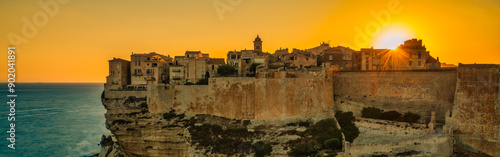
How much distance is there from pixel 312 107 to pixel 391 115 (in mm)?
7083

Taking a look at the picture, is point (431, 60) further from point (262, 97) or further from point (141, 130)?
point (141, 130)

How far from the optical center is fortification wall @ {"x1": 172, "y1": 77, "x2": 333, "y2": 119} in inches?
1273

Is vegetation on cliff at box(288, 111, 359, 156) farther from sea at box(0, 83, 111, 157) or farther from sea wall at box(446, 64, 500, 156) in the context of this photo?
sea at box(0, 83, 111, 157)

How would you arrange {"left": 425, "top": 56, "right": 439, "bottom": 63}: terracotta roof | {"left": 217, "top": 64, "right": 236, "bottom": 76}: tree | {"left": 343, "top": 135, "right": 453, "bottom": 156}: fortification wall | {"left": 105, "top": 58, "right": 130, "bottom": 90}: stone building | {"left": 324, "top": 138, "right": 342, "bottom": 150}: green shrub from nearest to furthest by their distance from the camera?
{"left": 343, "top": 135, "right": 453, "bottom": 156}: fortification wall
{"left": 324, "top": 138, "right": 342, "bottom": 150}: green shrub
{"left": 425, "top": 56, "right": 439, "bottom": 63}: terracotta roof
{"left": 217, "top": 64, "right": 236, "bottom": 76}: tree
{"left": 105, "top": 58, "right": 130, "bottom": 90}: stone building

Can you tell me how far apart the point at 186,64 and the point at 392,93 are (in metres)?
26.8

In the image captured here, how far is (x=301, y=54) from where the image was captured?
4156cm

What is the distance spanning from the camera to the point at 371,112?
97.7 ft

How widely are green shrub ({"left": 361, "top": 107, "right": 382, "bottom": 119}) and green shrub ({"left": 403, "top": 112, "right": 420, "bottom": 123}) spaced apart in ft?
6.86

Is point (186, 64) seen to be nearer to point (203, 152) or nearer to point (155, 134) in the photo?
point (155, 134)

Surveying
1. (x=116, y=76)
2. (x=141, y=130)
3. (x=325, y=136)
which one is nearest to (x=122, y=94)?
(x=141, y=130)

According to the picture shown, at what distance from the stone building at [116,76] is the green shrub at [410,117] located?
118ft

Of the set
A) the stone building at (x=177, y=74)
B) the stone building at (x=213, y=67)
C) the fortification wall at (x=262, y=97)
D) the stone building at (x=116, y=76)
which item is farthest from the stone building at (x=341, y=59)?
the stone building at (x=116, y=76)

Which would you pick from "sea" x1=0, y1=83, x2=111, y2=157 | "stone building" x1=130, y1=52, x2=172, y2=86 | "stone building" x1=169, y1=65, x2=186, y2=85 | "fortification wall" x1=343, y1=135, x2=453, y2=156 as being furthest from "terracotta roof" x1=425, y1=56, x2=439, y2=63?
"sea" x1=0, y1=83, x2=111, y2=157

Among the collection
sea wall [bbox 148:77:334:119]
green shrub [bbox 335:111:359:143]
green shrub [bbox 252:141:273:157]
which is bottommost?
green shrub [bbox 252:141:273:157]
